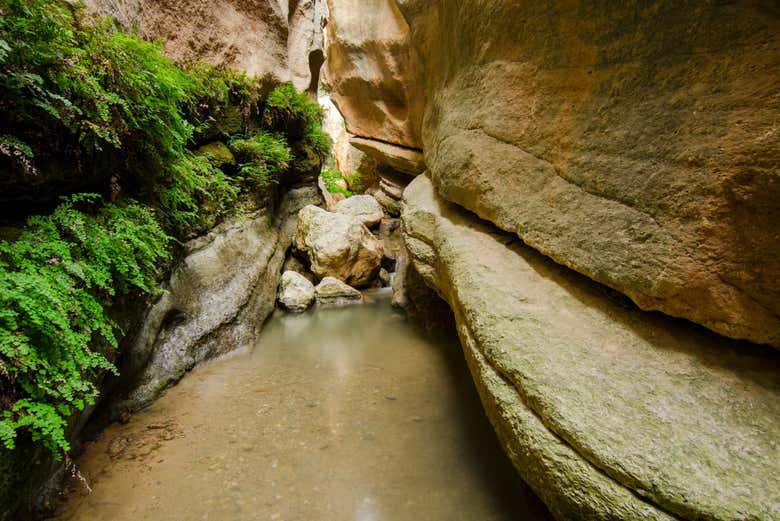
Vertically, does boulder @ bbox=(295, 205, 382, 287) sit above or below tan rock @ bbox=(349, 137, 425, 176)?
below

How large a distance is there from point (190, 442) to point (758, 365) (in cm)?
422

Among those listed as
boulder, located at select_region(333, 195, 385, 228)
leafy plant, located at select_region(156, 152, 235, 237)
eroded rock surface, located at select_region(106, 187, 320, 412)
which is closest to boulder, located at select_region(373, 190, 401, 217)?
boulder, located at select_region(333, 195, 385, 228)

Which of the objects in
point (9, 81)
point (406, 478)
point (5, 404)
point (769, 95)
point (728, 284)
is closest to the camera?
point (769, 95)

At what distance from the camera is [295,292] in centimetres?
655

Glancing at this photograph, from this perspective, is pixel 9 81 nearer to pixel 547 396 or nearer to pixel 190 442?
pixel 190 442

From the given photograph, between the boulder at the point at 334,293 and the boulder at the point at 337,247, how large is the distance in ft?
0.93

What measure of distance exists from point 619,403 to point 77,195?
4202mm

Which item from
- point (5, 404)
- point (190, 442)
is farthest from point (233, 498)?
point (5, 404)

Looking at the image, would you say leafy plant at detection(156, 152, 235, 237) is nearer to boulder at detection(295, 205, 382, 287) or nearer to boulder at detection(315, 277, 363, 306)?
boulder at detection(295, 205, 382, 287)

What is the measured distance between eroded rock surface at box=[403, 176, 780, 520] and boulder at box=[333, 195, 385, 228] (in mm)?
7526

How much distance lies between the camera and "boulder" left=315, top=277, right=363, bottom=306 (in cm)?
691

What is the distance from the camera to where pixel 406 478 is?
8.67 feet

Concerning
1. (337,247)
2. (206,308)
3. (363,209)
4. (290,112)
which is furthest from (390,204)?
(206,308)

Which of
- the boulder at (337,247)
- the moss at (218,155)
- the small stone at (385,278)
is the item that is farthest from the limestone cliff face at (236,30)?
the small stone at (385,278)
